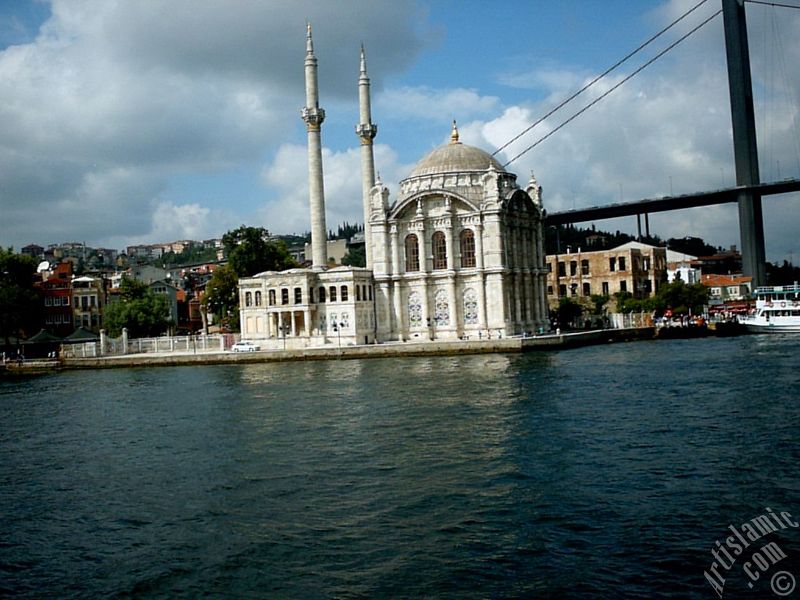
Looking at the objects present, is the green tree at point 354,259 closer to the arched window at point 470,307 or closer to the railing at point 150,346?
the railing at point 150,346

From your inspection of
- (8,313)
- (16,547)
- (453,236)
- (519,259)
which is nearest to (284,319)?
(453,236)

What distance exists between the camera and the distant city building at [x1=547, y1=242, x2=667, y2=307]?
212 feet

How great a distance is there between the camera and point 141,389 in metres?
32.8

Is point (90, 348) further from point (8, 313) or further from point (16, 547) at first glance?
point (16, 547)

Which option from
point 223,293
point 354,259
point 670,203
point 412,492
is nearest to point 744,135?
point 670,203

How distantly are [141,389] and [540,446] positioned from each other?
2081 cm

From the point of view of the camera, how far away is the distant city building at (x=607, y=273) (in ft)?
212

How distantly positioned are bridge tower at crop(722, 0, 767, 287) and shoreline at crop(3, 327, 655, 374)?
575 inches

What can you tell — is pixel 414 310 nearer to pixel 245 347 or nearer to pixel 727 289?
pixel 245 347

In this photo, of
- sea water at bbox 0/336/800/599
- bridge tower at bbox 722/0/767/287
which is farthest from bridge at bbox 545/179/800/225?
sea water at bbox 0/336/800/599

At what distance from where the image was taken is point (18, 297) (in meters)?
53.9

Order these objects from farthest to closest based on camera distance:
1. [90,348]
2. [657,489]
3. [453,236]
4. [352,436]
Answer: [90,348], [453,236], [352,436], [657,489]

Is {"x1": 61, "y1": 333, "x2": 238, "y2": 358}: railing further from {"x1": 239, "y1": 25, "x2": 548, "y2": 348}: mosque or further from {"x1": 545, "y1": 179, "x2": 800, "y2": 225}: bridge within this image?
{"x1": 545, "y1": 179, "x2": 800, "y2": 225}: bridge

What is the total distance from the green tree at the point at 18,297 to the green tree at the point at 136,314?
486 centimetres
